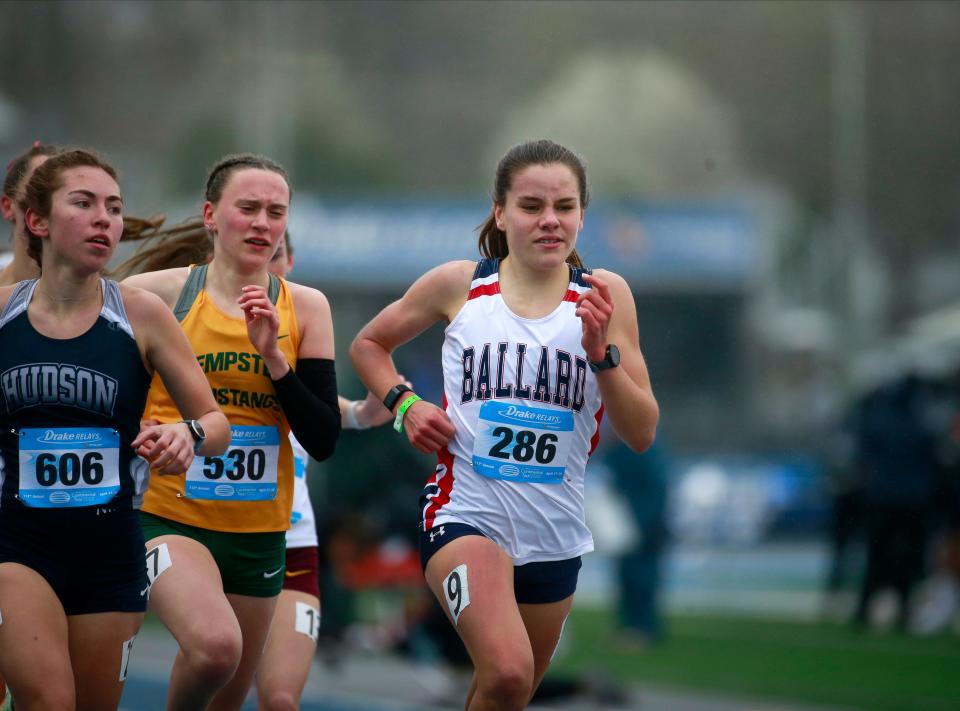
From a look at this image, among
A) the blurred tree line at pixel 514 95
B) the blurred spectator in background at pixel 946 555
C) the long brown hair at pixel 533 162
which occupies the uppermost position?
the blurred tree line at pixel 514 95

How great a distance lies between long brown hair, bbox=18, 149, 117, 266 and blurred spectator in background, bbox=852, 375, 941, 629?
31.6 ft

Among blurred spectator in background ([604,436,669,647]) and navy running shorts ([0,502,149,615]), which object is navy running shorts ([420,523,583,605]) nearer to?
navy running shorts ([0,502,149,615])

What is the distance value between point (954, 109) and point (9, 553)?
27426mm

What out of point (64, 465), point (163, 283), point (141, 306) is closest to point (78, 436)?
point (64, 465)

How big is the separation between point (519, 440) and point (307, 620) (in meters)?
1.45

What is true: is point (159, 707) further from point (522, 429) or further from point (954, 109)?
point (954, 109)

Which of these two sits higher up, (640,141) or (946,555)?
(640,141)

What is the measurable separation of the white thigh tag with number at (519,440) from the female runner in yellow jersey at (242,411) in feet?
1.78

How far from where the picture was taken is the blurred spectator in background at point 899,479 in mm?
13031

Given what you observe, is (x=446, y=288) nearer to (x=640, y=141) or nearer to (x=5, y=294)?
(x=5, y=294)

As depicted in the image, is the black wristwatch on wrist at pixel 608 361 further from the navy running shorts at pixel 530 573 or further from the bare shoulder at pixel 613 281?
the navy running shorts at pixel 530 573

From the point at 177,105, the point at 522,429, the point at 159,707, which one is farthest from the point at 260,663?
the point at 177,105

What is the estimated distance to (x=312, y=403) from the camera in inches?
203

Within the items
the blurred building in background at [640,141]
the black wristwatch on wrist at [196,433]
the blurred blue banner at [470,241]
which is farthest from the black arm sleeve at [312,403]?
the blurred blue banner at [470,241]
